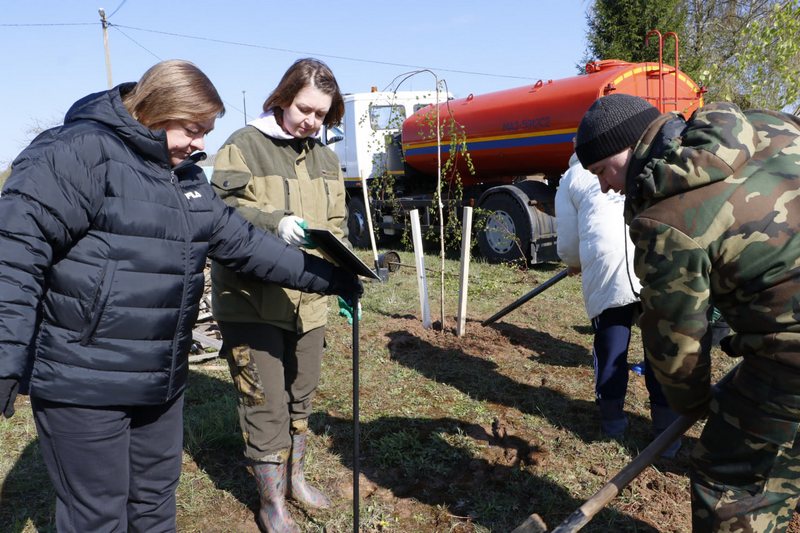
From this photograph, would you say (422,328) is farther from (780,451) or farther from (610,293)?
(780,451)

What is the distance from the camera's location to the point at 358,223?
35.6ft

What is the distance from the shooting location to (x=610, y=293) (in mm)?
3275

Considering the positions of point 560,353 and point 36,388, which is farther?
point 560,353

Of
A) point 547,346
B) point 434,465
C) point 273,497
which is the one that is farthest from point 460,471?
point 547,346

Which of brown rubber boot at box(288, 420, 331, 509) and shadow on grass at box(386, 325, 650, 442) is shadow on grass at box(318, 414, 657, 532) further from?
shadow on grass at box(386, 325, 650, 442)

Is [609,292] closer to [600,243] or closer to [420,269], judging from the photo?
[600,243]

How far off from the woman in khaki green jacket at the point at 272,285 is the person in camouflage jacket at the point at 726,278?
1139 mm

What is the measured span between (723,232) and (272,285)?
161 cm

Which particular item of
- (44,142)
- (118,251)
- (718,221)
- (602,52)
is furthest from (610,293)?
(602,52)

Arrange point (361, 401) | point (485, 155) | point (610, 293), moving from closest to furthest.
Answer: point (610, 293), point (361, 401), point (485, 155)

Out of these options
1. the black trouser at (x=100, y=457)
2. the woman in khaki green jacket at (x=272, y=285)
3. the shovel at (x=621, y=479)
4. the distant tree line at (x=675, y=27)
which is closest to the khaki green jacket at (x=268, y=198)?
the woman in khaki green jacket at (x=272, y=285)

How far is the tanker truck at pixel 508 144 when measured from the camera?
24.1 feet

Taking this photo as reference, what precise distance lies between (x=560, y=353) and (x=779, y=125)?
11.4ft

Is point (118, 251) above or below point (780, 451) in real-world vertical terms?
above
